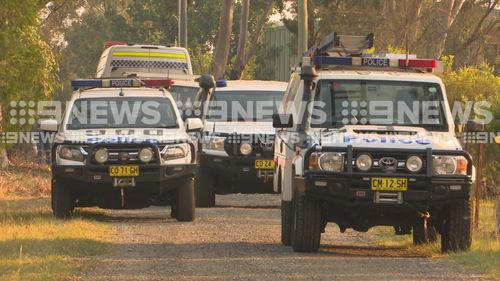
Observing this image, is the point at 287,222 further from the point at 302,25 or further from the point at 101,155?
the point at 302,25

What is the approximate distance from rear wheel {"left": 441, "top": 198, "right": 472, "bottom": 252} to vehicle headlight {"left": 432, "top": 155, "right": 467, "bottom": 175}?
1.07ft

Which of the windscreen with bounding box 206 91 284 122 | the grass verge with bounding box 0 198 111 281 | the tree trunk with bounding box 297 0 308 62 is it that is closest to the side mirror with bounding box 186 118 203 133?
the grass verge with bounding box 0 198 111 281

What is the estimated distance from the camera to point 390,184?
44.5 ft

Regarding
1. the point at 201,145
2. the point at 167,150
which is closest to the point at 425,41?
the point at 201,145

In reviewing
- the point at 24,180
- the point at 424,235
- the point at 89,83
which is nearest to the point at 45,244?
the point at 424,235

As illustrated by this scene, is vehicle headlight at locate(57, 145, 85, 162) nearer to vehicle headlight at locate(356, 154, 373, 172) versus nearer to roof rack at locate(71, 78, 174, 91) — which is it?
roof rack at locate(71, 78, 174, 91)

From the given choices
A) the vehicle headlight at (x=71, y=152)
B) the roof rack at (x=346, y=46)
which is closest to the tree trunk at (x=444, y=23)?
the vehicle headlight at (x=71, y=152)

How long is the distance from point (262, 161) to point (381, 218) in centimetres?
742

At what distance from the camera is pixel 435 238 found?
1545cm

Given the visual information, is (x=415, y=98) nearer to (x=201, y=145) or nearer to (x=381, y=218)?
(x=381, y=218)

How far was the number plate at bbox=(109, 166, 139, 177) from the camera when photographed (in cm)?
1780

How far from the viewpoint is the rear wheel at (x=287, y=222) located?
15055 mm

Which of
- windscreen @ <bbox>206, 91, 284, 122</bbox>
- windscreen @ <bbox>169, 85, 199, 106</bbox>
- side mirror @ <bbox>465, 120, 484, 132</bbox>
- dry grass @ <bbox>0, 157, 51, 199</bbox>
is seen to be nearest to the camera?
side mirror @ <bbox>465, 120, 484, 132</bbox>

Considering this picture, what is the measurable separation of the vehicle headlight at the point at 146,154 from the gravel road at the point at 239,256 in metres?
0.93
